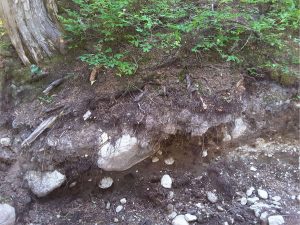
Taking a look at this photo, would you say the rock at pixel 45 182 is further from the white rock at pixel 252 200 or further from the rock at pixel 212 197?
the white rock at pixel 252 200

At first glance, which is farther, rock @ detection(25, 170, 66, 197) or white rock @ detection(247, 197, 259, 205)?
white rock @ detection(247, 197, 259, 205)

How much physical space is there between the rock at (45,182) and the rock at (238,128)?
1809 mm

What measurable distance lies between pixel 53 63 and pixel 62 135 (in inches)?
36.1

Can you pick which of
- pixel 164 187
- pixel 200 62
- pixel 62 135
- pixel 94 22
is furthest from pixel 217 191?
pixel 94 22

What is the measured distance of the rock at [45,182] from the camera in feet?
8.48

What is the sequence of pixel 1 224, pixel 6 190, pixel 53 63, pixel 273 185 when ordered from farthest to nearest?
pixel 53 63 → pixel 273 185 → pixel 6 190 → pixel 1 224

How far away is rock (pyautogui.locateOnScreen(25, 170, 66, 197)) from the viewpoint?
102 inches

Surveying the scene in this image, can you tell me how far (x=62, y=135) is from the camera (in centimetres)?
263

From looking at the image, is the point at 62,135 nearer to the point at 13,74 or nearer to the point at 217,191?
the point at 13,74

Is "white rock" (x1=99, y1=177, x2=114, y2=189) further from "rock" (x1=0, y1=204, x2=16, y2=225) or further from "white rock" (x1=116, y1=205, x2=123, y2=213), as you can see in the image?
"rock" (x1=0, y1=204, x2=16, y2=225)

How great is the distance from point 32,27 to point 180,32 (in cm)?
161

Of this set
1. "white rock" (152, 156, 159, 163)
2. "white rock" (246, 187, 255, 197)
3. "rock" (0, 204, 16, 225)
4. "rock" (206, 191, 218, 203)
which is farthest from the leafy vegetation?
"rock" (0, 204, 16, 225)

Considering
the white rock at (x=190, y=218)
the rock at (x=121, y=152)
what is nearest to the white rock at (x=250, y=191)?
the white rock at (x=190, y=218)

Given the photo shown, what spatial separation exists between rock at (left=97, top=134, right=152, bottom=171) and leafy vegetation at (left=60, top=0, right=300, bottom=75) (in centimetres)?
69
